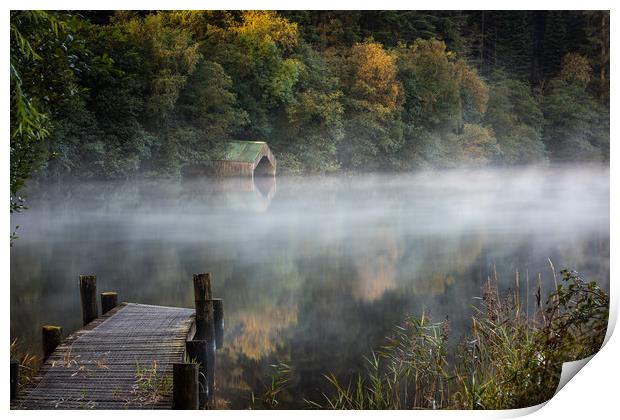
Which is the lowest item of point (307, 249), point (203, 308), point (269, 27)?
A: point (203, 308)

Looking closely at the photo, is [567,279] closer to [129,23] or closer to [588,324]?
[588,324]

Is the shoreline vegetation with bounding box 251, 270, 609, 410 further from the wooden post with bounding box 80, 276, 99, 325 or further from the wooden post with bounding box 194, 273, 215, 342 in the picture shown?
the wooden post with bounding box 80, 276, 99, 325

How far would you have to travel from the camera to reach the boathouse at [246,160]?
5.93 m

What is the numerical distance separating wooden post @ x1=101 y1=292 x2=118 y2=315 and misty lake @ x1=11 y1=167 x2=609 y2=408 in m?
0.05

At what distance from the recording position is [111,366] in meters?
5.45

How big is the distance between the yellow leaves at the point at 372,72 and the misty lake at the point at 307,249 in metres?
0.58

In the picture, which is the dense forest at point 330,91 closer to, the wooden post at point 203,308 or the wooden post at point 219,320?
the wooden post at point 203,308

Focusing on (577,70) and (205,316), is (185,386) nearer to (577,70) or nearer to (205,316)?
(205,316)

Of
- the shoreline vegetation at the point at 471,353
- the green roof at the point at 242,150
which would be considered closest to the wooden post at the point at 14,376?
the shoreline vegetation at the point at 471,353

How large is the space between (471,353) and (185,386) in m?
1.92

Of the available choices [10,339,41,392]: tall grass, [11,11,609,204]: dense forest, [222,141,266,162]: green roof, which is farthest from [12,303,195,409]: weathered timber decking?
[222,141,266,162]: green roof

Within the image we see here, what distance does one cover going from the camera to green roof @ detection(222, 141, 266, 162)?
5.93m

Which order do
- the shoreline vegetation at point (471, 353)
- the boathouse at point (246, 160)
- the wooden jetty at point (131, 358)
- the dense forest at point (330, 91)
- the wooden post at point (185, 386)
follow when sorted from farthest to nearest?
the boathouse at point (246, 160), the dense forest at point (330, 91), the shoreline vegetation at point (471, 353), the wooden jetty at point (131, 358), the wooden post at point (185, 386)
